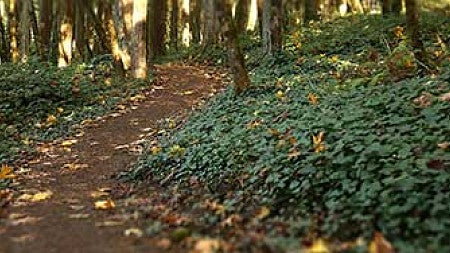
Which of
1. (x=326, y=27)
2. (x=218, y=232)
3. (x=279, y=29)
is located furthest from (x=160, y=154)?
(x=326, y=27)

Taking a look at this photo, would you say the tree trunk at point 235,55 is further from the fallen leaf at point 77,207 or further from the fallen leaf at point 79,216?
the fallen leaf at point 79,216

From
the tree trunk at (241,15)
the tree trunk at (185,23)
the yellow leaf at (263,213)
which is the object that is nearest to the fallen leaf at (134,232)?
the yellow leaf at (263,213)

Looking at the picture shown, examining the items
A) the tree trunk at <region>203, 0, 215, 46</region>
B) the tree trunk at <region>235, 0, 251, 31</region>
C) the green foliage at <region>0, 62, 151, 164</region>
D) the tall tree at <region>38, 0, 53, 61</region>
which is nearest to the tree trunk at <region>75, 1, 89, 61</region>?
the tall tree at <region>38, 0, 53, 61</region>

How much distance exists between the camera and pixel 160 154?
9.45 m

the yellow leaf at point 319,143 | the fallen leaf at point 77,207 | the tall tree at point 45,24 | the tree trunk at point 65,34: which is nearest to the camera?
the yellow leaf at point 319,143

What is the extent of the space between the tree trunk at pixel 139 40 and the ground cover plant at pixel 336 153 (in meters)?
5.77

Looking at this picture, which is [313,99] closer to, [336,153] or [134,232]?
[336,153]

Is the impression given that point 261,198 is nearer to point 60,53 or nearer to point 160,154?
point 160,154

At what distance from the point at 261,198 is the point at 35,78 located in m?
12.3

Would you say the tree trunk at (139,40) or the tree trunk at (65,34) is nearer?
the tree trunk at (139,40)

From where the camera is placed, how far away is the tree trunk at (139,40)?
56.6 ft

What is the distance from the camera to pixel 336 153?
664 centimetres

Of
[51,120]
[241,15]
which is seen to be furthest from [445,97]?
[241,15]

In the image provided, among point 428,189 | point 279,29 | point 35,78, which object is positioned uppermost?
point 279,29
